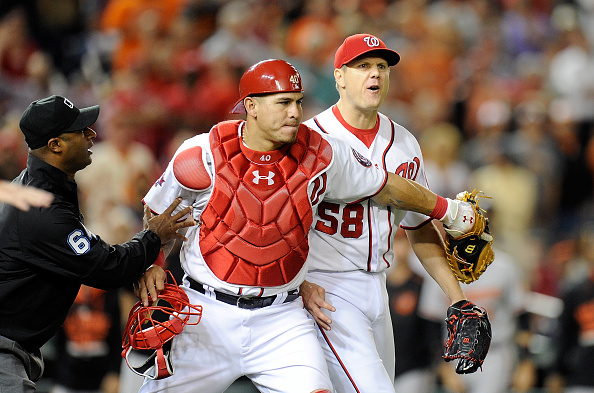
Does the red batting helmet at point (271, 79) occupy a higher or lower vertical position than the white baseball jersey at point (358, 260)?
higher

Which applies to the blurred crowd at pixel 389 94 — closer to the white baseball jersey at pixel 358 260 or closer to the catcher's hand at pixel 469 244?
the catcher's hand at pixel 469 244

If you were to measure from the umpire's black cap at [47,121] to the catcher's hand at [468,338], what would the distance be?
2.25m

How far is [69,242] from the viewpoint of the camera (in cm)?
392

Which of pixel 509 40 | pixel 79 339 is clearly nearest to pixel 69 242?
pixel 79 339

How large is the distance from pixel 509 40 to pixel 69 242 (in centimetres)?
931

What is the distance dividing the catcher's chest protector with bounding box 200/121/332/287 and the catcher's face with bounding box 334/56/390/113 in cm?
60

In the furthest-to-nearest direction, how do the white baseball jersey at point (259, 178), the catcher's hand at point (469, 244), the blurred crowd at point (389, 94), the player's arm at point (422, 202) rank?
the blurred crowd at point (389, 94), the catcher's hand at point (469, 244), the player's arm at point (422, 202), the white baseball jersey at point (259, 178)

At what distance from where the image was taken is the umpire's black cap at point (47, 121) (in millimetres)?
4004

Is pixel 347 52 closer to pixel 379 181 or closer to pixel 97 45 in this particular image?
pixel 379 181

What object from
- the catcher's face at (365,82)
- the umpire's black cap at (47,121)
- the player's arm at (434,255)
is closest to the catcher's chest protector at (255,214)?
the catcher's face at (365,82)

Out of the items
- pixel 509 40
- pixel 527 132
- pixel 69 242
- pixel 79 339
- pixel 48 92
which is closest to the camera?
pixel 69 242

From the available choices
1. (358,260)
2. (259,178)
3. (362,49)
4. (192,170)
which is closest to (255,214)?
(259,178)

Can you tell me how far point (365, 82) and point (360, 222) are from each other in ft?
2.58

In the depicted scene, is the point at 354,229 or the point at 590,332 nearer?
the point at 354,229
